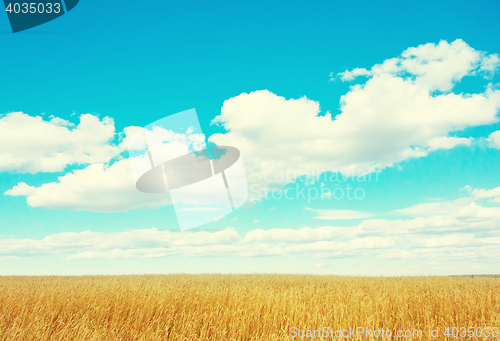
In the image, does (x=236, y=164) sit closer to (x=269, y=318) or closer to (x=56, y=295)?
(x=269, y=318)

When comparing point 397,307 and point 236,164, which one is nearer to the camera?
point 397,307

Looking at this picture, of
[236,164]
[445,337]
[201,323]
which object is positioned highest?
[236,164]

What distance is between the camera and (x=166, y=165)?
46.9 feet

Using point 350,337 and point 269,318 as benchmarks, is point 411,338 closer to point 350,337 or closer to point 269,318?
point 350,337

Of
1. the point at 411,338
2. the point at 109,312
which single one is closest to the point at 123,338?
the point at 109,312

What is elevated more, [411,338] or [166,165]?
[166,165]

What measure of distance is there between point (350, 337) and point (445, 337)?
8.28 feet

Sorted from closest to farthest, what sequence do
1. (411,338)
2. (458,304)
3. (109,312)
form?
(411,338)
(109,312)
(458,304)

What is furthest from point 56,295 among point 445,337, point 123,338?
point 445,337

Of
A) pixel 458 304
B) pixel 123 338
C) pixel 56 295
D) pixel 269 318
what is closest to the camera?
pixel 123 338

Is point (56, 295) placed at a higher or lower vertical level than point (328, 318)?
higher

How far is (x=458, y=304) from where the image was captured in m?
10.7

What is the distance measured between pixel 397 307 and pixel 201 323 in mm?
6218

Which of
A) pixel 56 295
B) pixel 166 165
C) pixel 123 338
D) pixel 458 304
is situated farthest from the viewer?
pixel 166 165
